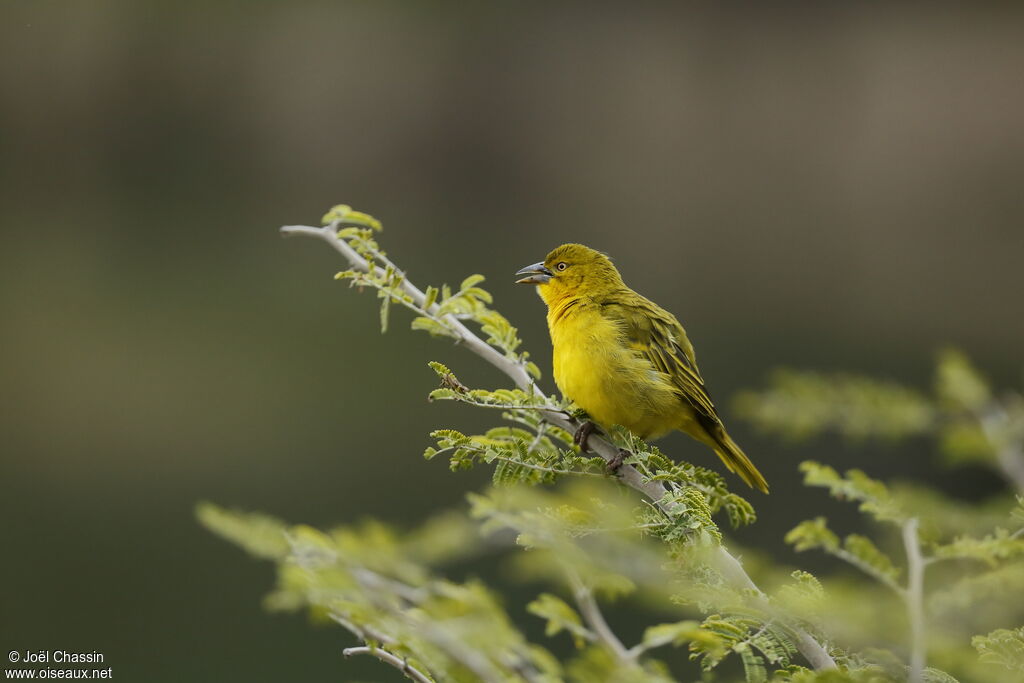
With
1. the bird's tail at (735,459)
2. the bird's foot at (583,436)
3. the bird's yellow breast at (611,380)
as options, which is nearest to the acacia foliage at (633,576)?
the bird's foot at (583,436)

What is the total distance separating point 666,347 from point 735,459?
412mm

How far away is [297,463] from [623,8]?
52.2 feet

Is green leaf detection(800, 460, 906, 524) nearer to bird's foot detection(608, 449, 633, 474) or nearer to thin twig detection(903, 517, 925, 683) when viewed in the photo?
thin twig detection(903, 517, 925, 683)

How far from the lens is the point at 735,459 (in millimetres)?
3506

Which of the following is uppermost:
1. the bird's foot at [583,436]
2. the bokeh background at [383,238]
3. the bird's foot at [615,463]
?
the bokeh background at [383,238]

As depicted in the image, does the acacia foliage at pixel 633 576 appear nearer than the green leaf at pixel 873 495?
Yes

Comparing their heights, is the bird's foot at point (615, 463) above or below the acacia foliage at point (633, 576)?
above

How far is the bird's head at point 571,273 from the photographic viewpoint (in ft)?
12.9

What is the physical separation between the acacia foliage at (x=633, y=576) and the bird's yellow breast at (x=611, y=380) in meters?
1.13

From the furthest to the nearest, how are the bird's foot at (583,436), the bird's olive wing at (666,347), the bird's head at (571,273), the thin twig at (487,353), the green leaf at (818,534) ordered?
the bird's head at (571,273) → the bird's olive wing at (666,347) → the bird's foot at (583,436) → the thin twig at (487,353) → the green leaf at (818,534)

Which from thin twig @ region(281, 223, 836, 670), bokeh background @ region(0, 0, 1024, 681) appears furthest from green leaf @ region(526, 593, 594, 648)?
bokeh background @ region(0, 0, 1024, 681)

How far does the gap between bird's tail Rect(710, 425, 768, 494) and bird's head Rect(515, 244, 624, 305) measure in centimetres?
66

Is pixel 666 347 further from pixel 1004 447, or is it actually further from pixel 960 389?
pixel 1004 447

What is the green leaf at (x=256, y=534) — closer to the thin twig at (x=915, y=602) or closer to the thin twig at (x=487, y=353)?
the thin twig at (x=915, y=602)
